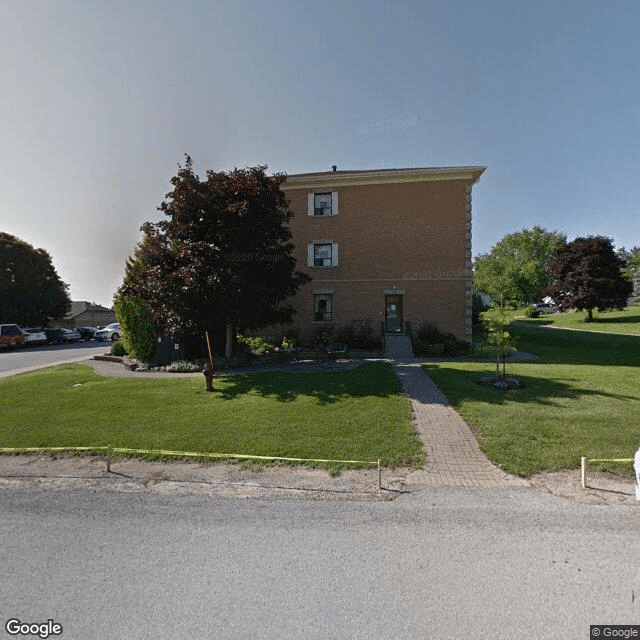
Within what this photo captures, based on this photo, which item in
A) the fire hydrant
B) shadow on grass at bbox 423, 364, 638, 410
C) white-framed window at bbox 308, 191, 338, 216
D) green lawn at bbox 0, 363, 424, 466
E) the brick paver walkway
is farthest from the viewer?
white-framed window at bbox 308, 191, 338, 216

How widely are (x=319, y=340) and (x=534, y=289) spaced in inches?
1217

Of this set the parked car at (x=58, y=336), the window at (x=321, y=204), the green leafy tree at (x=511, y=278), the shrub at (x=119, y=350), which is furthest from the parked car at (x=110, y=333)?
the green leafy tree at (x=511, y=278)

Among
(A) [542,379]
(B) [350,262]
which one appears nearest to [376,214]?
(B) [350,262]

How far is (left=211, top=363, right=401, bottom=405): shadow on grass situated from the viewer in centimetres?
897

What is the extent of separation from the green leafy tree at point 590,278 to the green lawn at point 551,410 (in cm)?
2322

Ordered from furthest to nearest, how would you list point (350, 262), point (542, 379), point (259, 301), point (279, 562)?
point (350, 262)
point (259, 301)
point (542, 379)
point (279, 562)

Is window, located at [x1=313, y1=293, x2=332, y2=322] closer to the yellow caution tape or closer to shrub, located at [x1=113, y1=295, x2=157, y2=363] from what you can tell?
shrub, located at [x1=113, y1=295, x2=157, y2=363]

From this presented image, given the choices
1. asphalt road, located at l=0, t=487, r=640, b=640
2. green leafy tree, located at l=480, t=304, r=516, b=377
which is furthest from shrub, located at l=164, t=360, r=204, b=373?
green leafy tree, located at l=480, t=304, r=516, b=377

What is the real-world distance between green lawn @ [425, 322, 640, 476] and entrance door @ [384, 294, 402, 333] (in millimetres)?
5486

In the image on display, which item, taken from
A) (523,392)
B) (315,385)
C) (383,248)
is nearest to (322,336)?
(383,248)

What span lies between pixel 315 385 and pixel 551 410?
6.16 meters

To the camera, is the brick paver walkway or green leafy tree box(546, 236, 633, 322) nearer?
the brick paver walkway

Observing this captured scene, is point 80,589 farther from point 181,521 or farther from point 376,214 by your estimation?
point 376,214

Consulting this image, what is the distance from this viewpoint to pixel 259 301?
12.4 m
